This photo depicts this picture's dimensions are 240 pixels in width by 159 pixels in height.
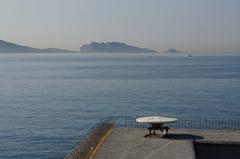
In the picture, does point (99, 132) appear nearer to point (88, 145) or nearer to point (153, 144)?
point (88, 145)

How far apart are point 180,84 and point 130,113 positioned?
1819 inches

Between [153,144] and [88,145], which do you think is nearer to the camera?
[153,144]

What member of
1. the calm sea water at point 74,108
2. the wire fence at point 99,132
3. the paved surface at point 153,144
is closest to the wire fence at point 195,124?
the wire fence at point 99,132

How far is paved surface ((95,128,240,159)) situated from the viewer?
87.9 ft

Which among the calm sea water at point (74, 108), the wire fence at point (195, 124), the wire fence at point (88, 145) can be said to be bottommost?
the calm sea water at point (74, 108)

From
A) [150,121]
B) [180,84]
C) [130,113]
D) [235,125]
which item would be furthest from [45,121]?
[180,84]

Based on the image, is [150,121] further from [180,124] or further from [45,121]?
[45,121]

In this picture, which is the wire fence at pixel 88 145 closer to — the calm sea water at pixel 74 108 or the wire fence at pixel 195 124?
the calm sea water at pixel 74 108

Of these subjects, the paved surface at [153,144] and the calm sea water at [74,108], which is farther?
the calm sea water at [74,108]

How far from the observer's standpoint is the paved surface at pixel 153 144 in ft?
87.9

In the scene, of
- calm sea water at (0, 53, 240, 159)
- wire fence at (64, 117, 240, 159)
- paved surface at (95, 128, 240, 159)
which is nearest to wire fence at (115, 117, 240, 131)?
wire fence at (64, 117, 240, 159)

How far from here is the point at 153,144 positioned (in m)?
29.6

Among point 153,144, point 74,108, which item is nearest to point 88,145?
point 153,144

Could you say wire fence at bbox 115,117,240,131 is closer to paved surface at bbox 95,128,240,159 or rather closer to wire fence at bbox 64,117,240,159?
wire fence at bbox 64,117,240,159
